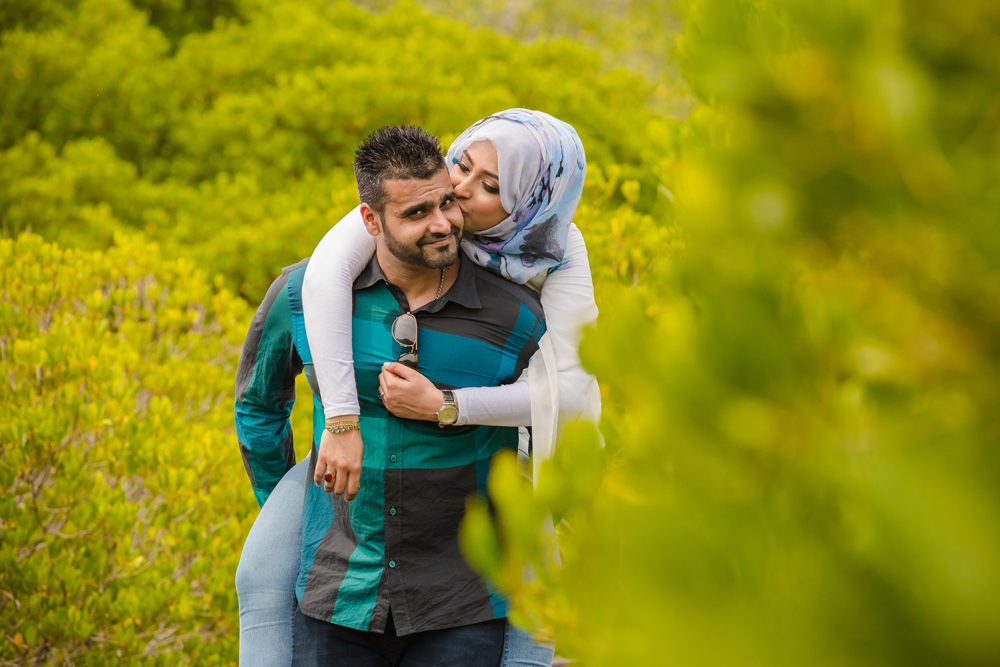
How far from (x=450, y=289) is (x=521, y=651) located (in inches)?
36.7

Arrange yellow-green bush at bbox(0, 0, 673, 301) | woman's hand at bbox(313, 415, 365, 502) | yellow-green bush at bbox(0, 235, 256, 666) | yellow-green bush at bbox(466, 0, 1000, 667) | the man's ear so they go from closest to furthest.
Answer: yellow-green bush at bbox(466, 0, 1000, 667) < woman's hand at bbox(313, 415, 365, 502) < the man's ear < yellow-green bush at bbox(0, 235, 256, 666) < yellow-green bush at bbox(0, 0, 673, 301)

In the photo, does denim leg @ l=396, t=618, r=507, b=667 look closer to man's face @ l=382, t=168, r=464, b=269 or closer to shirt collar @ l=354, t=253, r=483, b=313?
shirt collar @ l=354, t=253, r=483, b=313

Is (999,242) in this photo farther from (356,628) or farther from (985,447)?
(356,628)

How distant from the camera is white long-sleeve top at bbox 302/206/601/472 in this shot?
6.56 feet

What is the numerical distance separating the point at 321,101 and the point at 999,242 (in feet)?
28.9

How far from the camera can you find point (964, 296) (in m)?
0.50

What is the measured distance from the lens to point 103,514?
348 cm

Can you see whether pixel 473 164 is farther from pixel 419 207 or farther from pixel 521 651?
pixel 521 651

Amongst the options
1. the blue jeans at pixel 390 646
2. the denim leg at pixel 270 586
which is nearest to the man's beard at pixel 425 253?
the denim leg at pixel 270 586

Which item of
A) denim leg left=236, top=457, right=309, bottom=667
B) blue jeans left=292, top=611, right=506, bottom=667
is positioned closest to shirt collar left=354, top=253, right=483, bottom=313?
denim leg left=236, top=457, right=309, bottom=667

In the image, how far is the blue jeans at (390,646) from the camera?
2.02m

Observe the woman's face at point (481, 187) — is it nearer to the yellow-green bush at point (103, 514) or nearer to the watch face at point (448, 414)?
the watch face at point (448, 414)

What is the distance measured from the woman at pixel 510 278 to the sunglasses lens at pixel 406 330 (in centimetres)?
10

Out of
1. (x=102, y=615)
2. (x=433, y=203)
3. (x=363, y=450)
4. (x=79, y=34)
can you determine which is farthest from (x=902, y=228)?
(x=79, y=34)
